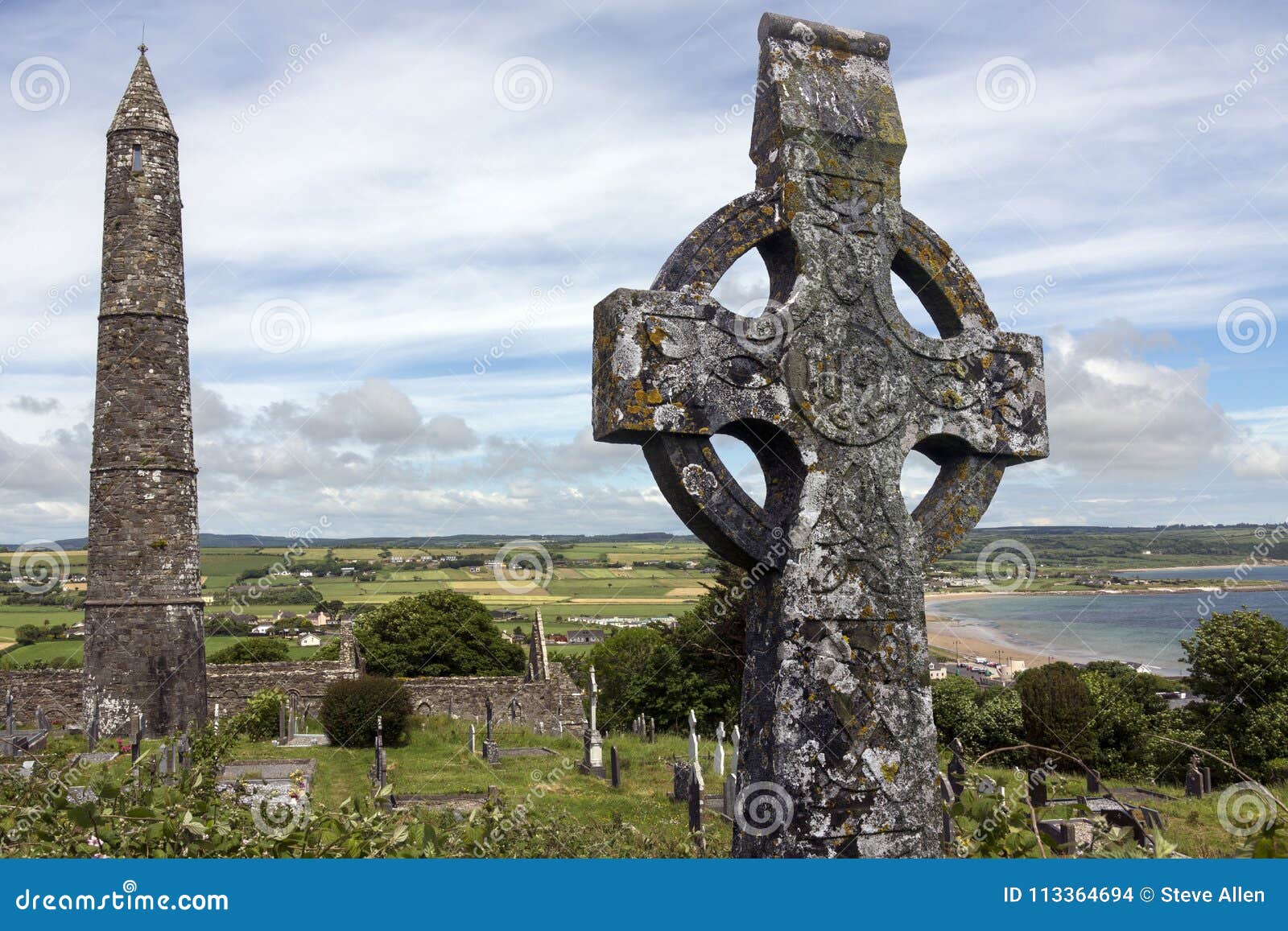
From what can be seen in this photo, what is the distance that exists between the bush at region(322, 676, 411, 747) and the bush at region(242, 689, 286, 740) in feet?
6.55

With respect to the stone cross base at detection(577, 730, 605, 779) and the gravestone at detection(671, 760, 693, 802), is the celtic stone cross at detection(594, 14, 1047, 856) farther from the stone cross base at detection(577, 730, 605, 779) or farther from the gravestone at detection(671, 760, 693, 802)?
the stone cross base at detection(577, 730, 605, 779)

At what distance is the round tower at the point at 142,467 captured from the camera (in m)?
21.4

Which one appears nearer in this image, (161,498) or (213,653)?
(161,498)

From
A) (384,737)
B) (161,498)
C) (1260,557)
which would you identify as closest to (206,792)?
(1260,557)

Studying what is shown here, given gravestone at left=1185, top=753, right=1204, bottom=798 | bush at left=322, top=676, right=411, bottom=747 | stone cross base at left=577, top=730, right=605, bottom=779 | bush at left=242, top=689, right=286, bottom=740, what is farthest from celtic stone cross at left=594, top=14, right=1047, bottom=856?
bush at left=242, top=689, right=286, bottom=740

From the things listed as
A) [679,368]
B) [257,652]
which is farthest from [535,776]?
[257,652]

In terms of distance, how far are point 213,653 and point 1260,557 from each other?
43.9 meters

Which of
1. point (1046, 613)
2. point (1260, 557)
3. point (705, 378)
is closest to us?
point (705, 378)

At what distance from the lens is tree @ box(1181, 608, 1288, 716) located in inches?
1128

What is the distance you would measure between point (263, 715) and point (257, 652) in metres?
17.8

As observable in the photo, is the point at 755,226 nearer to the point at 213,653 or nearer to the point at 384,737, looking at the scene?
the point at 384,737

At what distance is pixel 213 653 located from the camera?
1750 inches

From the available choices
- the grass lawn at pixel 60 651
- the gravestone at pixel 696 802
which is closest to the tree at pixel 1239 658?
the gravestone at pixel 696 802

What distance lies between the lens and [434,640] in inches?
2018
